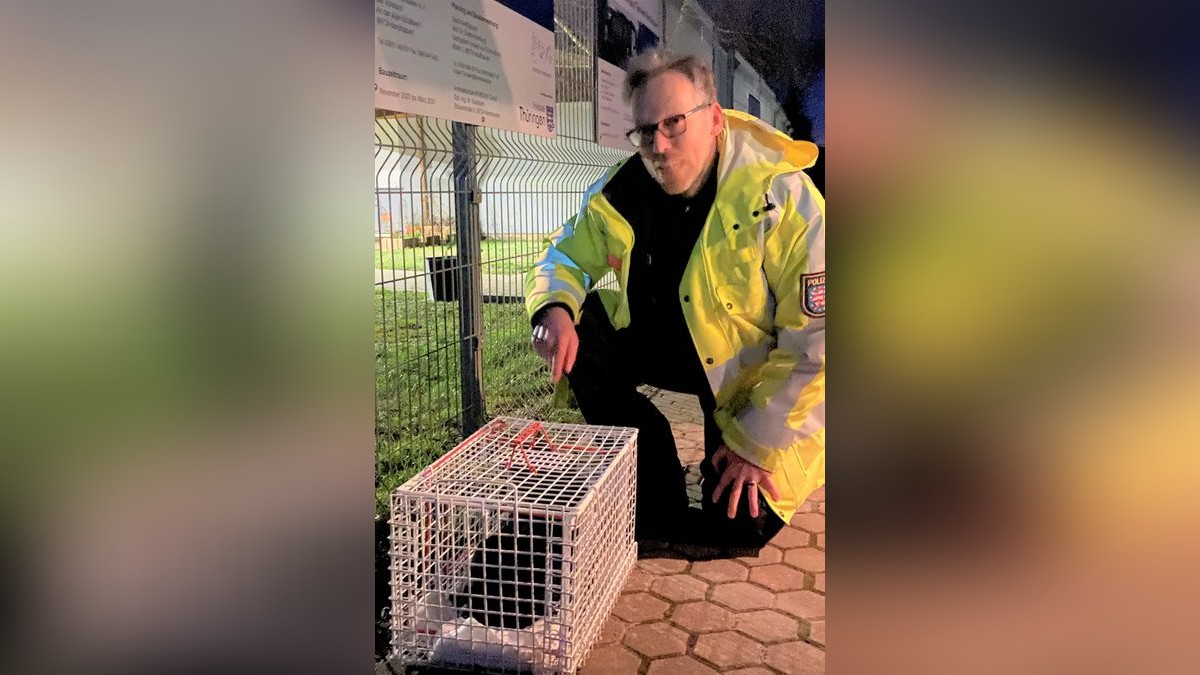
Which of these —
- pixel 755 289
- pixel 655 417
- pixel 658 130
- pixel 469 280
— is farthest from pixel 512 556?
pixel 658 130

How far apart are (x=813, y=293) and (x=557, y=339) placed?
424mm

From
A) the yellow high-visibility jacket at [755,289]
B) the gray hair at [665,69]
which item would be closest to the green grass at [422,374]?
the yellow high-visibility jacket at [755,289]

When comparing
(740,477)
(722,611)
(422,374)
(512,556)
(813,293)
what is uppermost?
(813,293)

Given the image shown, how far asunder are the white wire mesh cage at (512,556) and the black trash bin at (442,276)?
0.27 metres

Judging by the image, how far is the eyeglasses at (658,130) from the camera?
4.28ft

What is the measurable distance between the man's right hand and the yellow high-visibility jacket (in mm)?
23

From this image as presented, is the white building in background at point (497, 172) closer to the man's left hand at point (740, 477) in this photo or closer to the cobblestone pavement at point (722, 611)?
the cobblestone pavement at point (722, 611)

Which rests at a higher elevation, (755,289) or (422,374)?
A: (755,289)

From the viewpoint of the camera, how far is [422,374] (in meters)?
1.42

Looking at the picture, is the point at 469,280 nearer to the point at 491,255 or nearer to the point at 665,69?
the point at 491,255

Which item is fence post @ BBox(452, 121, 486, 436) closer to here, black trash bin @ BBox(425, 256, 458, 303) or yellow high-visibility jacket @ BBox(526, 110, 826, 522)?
black trash bin @ BBox(425, 256, 458, 303)

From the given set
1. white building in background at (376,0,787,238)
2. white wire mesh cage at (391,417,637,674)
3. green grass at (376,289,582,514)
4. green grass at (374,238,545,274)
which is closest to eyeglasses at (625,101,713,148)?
white building in background at (376,0,787,238)
